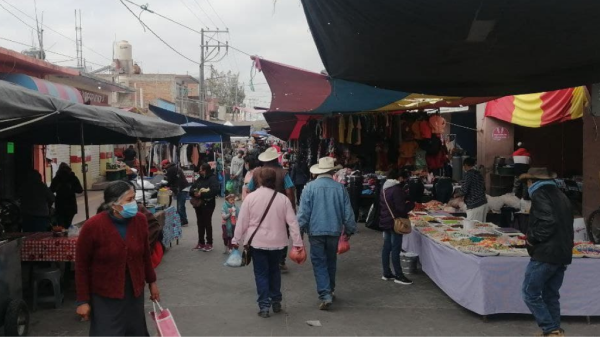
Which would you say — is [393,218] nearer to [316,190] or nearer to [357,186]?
[316,190]

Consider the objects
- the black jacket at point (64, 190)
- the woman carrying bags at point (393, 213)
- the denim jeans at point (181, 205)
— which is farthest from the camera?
the denim jeans at point (181, 205)

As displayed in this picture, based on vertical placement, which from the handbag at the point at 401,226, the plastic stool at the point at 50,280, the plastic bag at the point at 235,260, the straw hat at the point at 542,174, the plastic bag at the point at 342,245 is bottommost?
the plastic stool at the point at 50,280

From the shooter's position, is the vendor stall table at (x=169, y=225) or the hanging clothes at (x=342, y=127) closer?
the vendor stall table at (x=169, y=225)

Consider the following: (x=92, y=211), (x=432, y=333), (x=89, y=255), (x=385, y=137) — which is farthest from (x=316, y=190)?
(x=92, y=211)

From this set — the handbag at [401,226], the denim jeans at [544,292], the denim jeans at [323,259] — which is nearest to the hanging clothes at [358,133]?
the handbag at [401,226]

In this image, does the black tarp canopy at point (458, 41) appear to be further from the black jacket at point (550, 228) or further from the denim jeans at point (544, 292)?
the denim jeans at point (544, 292)

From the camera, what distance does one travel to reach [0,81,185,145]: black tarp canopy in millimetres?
5074

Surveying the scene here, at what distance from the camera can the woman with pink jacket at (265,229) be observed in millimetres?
5922

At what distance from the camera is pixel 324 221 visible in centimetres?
631

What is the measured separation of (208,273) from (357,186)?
5060 mm

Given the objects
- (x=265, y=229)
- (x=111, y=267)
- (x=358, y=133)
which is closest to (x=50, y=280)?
(x=265, y=229)

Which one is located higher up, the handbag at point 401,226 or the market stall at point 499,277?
the handbag at point 401,226

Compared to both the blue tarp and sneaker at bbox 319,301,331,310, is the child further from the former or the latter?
the blue tarp

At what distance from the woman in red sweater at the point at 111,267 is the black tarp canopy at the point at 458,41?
6.84 feet
